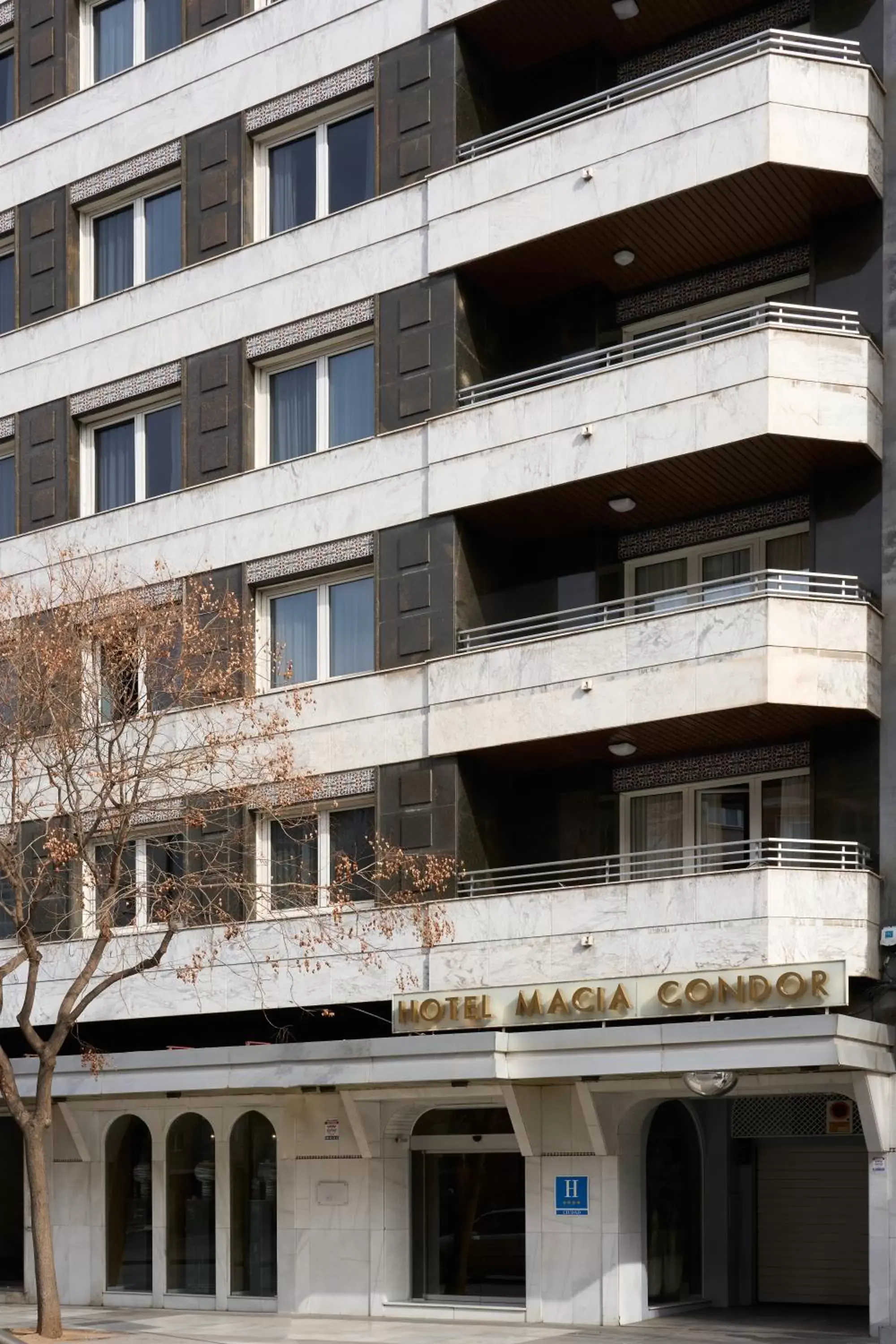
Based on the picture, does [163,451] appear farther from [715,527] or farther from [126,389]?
[715,527]

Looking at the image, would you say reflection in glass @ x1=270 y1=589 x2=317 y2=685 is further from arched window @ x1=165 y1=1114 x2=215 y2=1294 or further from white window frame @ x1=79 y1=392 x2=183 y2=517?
arched window @ x1=165 y1=1114 x2=215 y2=1294

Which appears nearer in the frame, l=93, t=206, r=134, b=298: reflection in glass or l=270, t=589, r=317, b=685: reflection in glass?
l=270, t=589, r=317, b=685: reflection in glass

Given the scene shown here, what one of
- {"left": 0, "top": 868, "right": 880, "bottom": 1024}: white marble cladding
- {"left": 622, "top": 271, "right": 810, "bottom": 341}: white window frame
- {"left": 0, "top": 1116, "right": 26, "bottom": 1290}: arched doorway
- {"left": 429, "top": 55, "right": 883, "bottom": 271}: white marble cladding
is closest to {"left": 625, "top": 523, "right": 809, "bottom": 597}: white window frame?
{"left": 622, "top": 271, "right": 810, "bottom": 341}: white window frame

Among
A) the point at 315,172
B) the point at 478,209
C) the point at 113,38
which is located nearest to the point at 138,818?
the point at 315,172

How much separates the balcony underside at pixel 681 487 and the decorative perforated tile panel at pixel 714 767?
11.3ft

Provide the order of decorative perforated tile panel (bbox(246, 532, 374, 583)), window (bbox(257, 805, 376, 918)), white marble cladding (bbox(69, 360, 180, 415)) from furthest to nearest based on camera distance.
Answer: white marble cladding (bbox(69, 360, 180, 415)) < decorative perforated tile panel (bbox(246, 532, 374, 583)) < window (bbox(257, 805, 376, 918))

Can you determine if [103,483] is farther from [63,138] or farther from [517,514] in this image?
[517,514]

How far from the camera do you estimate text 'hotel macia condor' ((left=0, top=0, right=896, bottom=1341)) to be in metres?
24.5

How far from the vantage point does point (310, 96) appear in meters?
30.4

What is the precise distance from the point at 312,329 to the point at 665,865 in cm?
987

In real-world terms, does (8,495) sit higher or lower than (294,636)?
higher

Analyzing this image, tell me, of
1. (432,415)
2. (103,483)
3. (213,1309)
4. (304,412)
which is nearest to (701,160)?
(432,415)

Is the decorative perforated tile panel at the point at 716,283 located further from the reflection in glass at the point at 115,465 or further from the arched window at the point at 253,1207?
the arched window at the point at 253,1207

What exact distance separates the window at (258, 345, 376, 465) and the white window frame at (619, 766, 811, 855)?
268 inches
